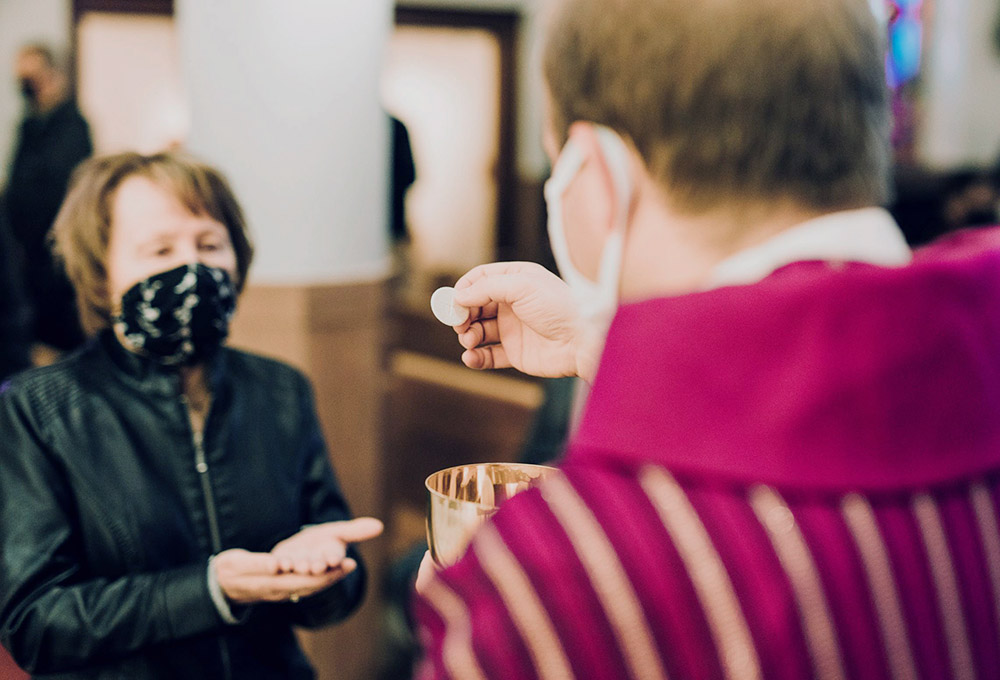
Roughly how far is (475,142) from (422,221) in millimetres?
1069

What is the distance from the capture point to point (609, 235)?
780 mm

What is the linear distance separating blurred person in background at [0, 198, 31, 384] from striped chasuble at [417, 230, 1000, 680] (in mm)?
2884

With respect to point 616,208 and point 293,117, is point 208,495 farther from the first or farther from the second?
point 293,117

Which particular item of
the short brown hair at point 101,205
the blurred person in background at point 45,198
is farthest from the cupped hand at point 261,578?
the blurred person in background at point 45,198

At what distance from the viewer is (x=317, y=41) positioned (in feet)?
9.55

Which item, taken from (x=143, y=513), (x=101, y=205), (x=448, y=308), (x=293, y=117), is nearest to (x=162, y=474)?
(x=143, y=513)

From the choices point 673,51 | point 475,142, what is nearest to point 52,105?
point 475,142

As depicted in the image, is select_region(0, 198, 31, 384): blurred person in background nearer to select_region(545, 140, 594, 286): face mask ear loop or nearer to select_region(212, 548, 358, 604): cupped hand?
select_region(212, 548, 358, 604): cupped hand

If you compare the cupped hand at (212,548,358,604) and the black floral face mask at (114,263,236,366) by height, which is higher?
the black floral face mask at (114,263,236,366)

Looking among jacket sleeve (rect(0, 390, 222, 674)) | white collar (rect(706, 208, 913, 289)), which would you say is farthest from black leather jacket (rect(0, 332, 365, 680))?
white collar (rect(706, 208, 913, 289))

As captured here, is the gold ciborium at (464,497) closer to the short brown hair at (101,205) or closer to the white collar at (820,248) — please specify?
the white collar at (820,248)

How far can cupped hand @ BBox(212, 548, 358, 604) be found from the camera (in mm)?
1323

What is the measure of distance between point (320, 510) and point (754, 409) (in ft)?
3.87

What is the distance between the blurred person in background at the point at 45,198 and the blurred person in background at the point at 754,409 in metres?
4.41
